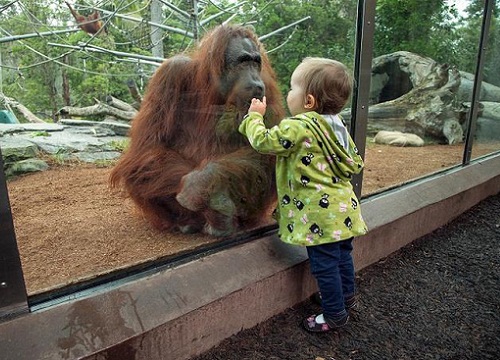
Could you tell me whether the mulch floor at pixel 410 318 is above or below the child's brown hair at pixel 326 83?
below

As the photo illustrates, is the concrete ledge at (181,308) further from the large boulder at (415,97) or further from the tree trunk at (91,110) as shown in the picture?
the large boulder at (415,97)

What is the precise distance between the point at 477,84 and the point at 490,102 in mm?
590

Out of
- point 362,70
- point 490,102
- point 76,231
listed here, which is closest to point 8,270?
point 76,231

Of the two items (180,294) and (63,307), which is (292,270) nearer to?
(180,294)

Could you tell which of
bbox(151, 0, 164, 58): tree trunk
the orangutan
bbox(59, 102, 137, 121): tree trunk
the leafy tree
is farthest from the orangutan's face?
the leafy tree

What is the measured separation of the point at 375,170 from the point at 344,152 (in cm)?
106

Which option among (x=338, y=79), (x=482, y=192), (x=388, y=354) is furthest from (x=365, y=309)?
(x=482, y=192)

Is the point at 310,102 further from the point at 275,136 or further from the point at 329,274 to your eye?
the point at 329,274

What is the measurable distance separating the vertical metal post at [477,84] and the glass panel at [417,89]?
0.04 meters

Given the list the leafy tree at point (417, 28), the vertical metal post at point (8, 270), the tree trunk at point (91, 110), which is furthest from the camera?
the leafy tree at point (417, 28)

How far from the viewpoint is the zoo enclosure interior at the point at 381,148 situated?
1.19 meters

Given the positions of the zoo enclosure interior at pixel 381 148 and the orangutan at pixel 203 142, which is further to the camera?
the orangutan at pixel 203 142

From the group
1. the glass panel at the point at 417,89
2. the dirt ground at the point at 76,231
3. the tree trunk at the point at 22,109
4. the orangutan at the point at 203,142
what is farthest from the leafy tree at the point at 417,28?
the tree trunk at the point at 22,109

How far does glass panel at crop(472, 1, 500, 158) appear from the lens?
297cm
